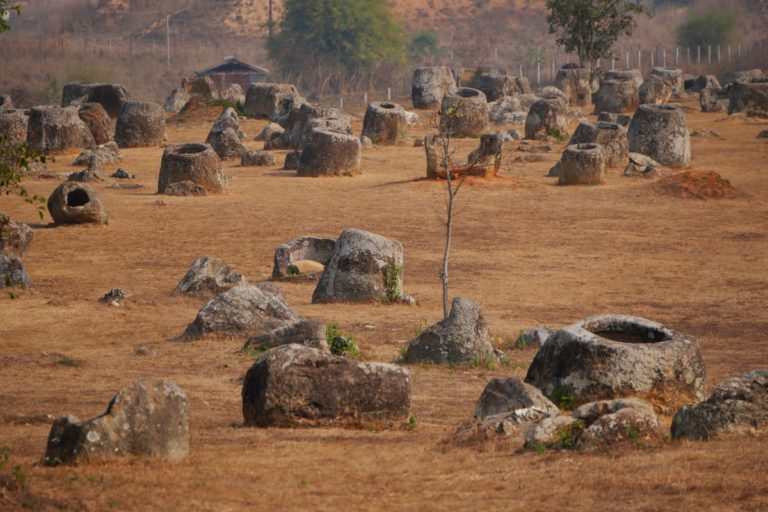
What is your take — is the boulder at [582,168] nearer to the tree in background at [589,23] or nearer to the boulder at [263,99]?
the boulder at [263,99]

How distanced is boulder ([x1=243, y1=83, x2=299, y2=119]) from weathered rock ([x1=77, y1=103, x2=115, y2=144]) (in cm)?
744

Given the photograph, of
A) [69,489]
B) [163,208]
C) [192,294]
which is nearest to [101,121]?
[163,208]

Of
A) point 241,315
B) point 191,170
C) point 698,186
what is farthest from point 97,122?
point 241,315

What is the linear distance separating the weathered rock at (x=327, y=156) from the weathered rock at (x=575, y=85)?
87.4 ft

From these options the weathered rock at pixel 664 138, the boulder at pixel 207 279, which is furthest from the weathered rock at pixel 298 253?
the weathered rock at pixel 664 138

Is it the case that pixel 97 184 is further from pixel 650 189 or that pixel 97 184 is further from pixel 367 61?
pixel 367 61

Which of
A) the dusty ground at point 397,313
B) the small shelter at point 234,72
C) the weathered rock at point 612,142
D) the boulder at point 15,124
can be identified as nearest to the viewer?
the dusty ground at point 397,313

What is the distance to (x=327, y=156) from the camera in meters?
33.2

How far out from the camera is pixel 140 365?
14.1 meters

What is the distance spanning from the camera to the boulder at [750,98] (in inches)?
1924

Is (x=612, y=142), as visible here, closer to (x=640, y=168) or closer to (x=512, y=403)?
(x=640, y=168)

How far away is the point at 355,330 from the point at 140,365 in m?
3.09

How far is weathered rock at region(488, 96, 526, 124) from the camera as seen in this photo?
4825 centimetres

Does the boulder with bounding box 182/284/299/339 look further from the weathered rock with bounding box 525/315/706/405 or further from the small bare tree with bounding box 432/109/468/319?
the weathered rock with bounding box 525/315/706/405
